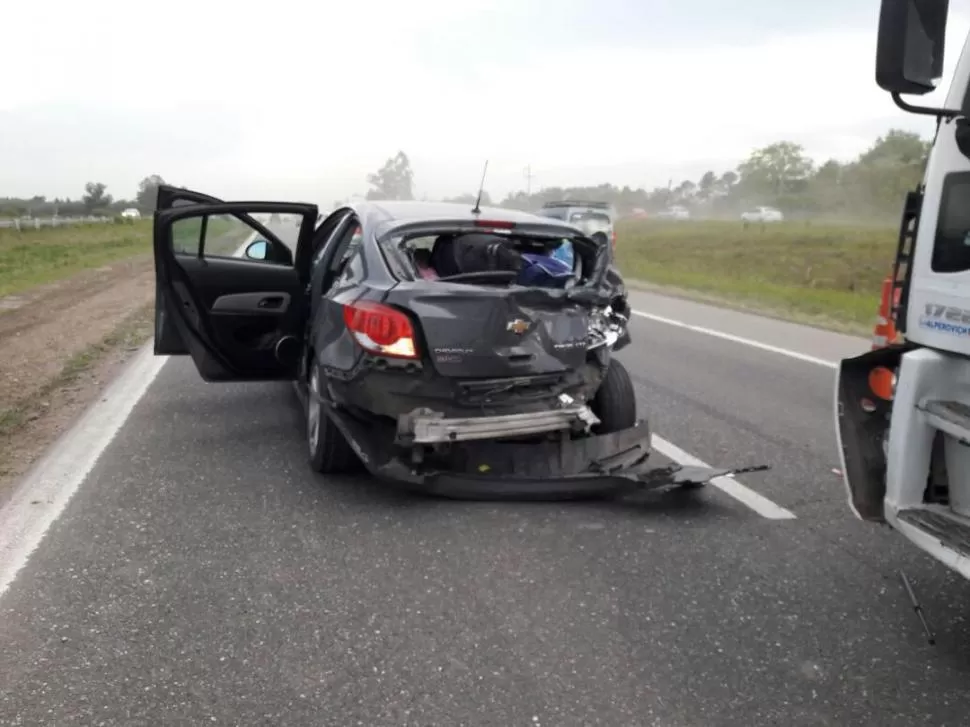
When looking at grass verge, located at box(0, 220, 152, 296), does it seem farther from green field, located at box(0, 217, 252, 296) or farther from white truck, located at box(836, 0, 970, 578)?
white truck, located at box(836, 0, 970, 578)

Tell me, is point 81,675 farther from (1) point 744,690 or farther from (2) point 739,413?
(2) point 739,413

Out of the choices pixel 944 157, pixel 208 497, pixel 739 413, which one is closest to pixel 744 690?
pixel 944 157

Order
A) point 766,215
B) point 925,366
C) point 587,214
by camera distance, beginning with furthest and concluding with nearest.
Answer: point 766,215
point 587,214
point 925,366

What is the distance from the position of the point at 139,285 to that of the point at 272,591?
624 inches

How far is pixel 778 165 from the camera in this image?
9288 centimetres

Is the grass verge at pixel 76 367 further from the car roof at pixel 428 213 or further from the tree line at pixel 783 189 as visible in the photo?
the tree line at pixel 783 189

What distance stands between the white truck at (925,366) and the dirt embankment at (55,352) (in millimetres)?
4467

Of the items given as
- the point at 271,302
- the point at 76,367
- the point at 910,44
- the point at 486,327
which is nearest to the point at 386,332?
the point at 486,327

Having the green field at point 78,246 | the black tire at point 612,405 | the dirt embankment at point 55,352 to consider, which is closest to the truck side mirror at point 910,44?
the black tire at point 612,405

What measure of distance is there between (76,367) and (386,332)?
220 inches

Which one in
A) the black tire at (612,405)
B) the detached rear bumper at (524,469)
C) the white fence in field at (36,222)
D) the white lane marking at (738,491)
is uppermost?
the white fence in field at (36,222)

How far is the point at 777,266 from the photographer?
108 feet

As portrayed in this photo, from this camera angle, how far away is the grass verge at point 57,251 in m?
20.7

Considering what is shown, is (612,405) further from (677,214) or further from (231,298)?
(677,214)
